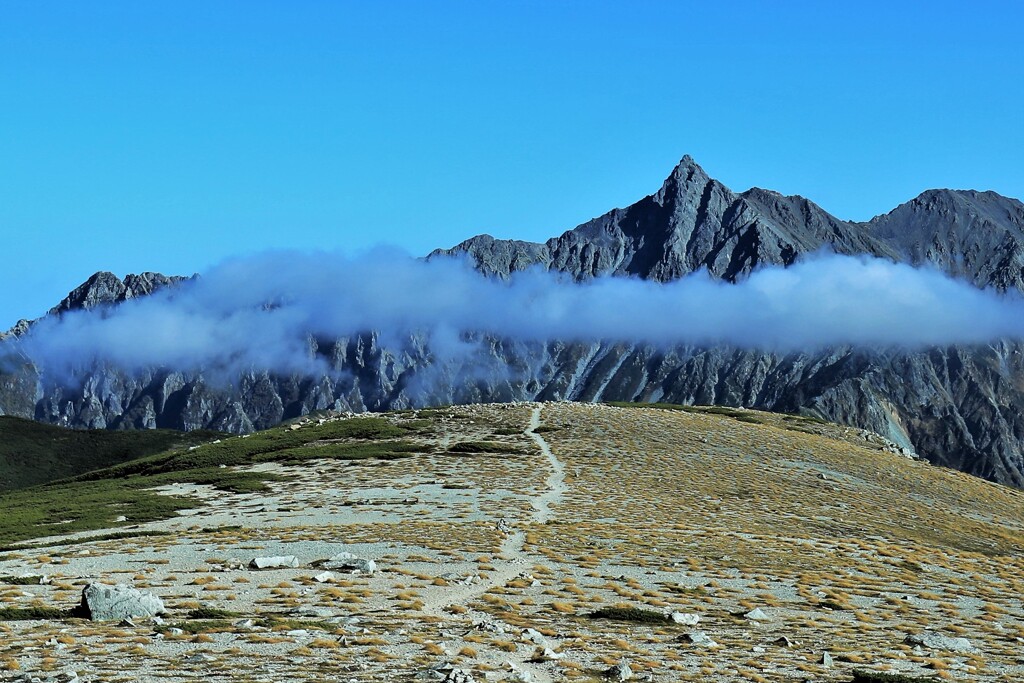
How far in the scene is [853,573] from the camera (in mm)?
46156

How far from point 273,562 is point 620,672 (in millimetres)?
20278

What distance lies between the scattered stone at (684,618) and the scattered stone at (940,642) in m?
6.71

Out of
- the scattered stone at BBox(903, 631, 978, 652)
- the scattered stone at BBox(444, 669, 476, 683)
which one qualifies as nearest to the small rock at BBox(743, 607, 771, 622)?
the scattered stone at BBox(903, 631, 978, 652)

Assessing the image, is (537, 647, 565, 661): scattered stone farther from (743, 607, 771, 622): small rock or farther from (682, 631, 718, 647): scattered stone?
(743, 607, 771, 622): small rock

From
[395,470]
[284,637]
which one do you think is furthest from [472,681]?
[395,470]

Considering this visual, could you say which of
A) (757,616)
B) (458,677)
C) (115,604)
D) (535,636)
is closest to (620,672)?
(535,636)

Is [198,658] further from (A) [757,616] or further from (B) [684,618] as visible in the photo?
(A) [757,616]

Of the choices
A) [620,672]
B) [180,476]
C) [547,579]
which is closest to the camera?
[620,672]

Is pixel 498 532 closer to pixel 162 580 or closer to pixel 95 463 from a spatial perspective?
pixel 162 580

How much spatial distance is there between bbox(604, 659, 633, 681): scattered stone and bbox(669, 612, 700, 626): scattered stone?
7.01 metres

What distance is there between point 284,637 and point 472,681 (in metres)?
7.18

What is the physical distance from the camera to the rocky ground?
26516 mm

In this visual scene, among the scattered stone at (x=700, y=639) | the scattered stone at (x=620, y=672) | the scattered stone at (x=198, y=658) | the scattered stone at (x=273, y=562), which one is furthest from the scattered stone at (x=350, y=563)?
the scattered stone at (x=620, y=672)

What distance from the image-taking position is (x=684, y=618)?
32562 mm
